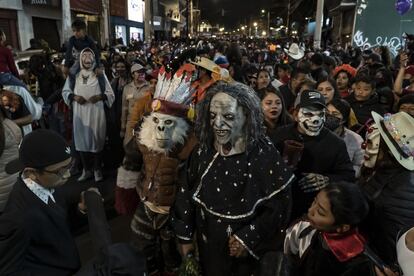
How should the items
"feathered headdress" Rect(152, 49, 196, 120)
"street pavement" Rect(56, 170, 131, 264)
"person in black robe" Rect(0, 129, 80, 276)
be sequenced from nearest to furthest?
1. "person in black robe" Rect(0, 129, 80, 276)
2. "feathered headdress" Rect(152, 49, 196, 120)
3. "street pavement" Rect(56, 170, 131, 264)

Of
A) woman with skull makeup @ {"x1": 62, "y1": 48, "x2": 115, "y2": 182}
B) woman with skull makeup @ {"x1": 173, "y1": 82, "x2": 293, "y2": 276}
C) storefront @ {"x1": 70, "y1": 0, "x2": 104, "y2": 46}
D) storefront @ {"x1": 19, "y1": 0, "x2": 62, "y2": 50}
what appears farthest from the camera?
storefront @ {"x1": 70, "y1": 0, "x2": 104, "y2": 46}

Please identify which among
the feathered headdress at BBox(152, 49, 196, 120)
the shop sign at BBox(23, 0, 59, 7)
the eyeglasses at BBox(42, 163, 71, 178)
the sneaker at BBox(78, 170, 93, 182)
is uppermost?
the shop sign at BBox(23, 0, 59, 7)

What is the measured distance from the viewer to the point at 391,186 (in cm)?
218

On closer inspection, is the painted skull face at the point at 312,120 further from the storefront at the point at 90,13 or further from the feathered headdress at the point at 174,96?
the storefront at the point at 90,13

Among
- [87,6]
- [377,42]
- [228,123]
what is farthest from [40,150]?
[87,6]

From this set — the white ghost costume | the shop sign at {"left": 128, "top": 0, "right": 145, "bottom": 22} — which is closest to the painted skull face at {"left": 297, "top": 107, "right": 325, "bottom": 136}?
the white ghost costume

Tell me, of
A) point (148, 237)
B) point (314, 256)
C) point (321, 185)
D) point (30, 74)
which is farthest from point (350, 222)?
point (30, 74)

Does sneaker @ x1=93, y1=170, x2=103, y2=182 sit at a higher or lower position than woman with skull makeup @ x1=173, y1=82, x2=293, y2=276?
lower

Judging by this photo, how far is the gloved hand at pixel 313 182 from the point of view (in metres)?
2.54

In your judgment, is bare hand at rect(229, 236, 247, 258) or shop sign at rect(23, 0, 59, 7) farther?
shop sign at rect(23, 0, 59, 7)

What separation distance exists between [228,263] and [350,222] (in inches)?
31.4

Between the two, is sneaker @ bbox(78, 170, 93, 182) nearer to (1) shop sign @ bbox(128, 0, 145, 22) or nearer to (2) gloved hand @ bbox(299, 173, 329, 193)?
(2) gloved hand @ bbox(299, 173, 329, 193)

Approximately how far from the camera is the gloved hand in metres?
2.54

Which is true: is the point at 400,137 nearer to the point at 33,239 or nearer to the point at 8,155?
the point at 33,239
